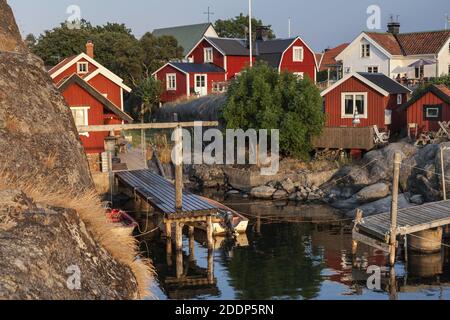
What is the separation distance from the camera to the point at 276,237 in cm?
2680

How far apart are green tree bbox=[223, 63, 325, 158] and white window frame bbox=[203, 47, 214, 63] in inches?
981

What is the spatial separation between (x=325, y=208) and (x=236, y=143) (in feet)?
32.1

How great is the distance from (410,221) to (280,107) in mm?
17462

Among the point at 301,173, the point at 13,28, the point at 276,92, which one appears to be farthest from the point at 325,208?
the point at 13,28

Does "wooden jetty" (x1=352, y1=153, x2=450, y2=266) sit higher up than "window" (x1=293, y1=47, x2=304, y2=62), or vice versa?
"window" (x1=293, y1=47, x2=304, y2=62)

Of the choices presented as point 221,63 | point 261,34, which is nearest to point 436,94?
point 221,63

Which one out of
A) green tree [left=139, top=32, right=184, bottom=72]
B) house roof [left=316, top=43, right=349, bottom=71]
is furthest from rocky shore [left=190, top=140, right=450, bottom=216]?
house roof [left=316, top=43, right=349, bottom=71]

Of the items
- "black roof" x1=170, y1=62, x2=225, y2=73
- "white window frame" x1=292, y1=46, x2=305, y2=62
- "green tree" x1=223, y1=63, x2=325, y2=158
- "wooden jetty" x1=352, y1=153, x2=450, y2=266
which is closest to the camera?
"wooden jetty" x1=352, y1=153, x2=450, y2=266

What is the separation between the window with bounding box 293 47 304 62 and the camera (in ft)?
210

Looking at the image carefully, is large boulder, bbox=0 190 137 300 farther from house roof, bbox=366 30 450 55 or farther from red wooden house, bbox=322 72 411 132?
house roof, bbox=366 30 450 55

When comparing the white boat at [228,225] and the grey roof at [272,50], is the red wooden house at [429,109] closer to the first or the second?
the white boat at [228,225]

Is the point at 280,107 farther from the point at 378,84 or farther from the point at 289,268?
the point at 289,268

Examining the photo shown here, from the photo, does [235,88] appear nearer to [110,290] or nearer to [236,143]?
[236,143]

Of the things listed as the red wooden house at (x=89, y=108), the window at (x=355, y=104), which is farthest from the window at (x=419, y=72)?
the red wooden house at (x=89, y=108)
